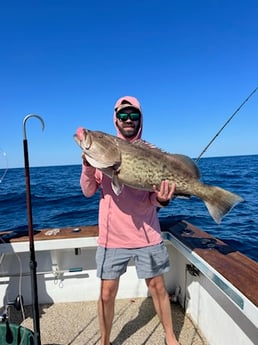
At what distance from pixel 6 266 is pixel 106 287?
1.86m

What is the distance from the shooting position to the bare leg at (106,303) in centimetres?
286

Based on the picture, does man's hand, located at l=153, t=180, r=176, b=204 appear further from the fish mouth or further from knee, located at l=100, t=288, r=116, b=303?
knee, located at l=100, t=288, r=116, b=303

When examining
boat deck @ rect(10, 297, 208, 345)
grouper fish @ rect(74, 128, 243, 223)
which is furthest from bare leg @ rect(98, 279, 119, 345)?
grouper fish @ rect(74, 128, 243, 223)

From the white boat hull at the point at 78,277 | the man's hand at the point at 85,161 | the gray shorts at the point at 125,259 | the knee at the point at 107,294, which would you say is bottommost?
the white boat hull at the point at 78,277

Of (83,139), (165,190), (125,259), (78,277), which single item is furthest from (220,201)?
(78,277)

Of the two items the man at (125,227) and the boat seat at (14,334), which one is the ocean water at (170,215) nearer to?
the boat seat at (14,334)

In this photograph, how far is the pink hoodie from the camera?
9.25 ft

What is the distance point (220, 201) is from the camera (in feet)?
8.61

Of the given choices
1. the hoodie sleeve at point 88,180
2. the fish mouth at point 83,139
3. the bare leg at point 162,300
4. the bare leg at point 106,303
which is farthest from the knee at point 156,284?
the fish mouth at point 83,139

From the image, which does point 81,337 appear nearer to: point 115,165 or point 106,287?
point 106,287

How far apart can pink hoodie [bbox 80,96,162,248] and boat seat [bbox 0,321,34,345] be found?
3.11 ft

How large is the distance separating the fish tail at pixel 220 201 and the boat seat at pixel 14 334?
1806 millimetres

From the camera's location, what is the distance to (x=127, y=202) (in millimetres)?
2840

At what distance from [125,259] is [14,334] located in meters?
1.11
